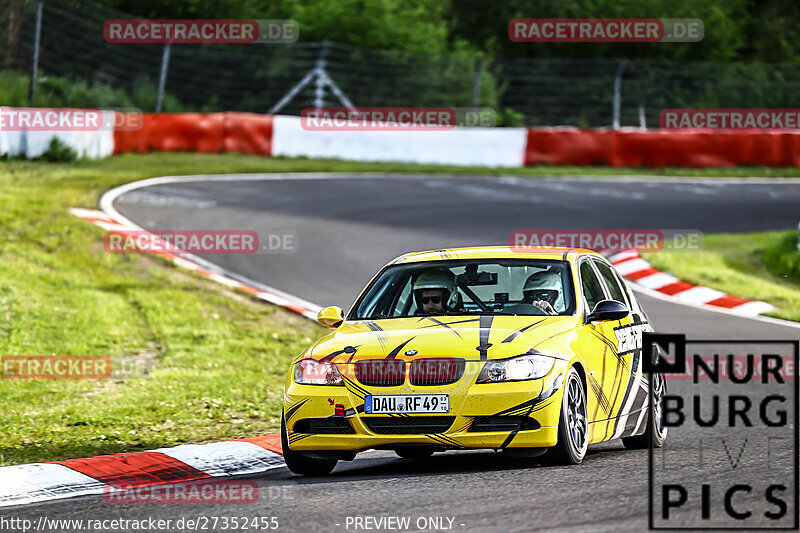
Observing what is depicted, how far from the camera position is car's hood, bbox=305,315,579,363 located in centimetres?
718

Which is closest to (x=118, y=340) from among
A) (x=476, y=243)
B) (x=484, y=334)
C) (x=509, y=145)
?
(x=484, y=334)

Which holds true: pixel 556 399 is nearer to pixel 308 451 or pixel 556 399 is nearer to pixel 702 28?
pixel 308 451

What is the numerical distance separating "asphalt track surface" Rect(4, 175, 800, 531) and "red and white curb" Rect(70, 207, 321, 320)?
0.94 feet

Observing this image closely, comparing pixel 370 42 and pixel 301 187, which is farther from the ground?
pixel 370 42

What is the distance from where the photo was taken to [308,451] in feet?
24.4

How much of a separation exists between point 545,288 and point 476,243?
9.77 meters

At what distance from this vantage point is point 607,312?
7812 millimetres

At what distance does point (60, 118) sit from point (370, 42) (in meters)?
19.7

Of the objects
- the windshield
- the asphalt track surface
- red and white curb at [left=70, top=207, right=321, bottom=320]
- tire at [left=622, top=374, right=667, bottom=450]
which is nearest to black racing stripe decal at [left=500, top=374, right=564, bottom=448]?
the asphalt track surface

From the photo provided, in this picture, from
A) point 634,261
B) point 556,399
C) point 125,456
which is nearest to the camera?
point 556,399

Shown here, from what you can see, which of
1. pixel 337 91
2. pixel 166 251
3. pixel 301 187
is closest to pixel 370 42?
pixel 337 91

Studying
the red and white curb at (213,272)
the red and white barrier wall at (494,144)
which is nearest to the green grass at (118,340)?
the red and white curb at (213,272)

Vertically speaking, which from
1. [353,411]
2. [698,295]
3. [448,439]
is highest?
[353,411]

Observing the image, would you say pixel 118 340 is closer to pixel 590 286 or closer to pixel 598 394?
pixel 590 286
